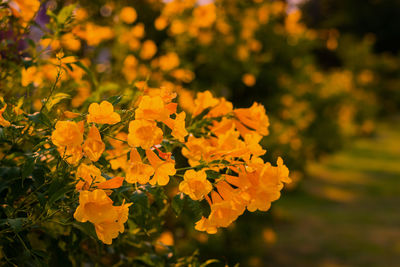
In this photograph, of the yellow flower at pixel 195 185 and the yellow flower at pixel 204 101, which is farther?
the yellow flower at pixel 204 101

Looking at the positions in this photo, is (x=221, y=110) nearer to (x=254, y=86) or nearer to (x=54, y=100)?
(x=54, y=100)

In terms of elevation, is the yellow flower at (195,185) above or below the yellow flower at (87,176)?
above

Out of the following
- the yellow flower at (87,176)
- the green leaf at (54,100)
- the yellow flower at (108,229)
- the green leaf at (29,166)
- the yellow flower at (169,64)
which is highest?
the yellow flower at (169,64)

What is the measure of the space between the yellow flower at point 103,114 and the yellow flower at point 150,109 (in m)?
0.04

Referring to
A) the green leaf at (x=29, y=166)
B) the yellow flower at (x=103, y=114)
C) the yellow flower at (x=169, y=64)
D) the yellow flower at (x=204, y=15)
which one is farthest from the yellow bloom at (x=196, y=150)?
the yellow flower at (x=204, y=15)

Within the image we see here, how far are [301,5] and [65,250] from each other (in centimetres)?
→ 2877

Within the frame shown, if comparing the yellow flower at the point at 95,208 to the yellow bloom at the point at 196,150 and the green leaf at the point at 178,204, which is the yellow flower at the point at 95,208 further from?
the yellow bloom at the point at 196,150

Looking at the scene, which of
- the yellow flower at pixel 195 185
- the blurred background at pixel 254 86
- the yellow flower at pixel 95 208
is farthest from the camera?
the blurred background at pixel 254 86

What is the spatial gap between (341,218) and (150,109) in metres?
7.43

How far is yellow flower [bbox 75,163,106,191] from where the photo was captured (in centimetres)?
87

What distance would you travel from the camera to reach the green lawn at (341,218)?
5988 mm

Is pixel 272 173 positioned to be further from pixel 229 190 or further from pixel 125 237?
pixel 125 237

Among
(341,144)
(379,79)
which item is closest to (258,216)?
(341,144)

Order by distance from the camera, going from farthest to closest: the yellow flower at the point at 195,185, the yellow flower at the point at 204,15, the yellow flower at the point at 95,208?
the yellow flower at the point at 204,15
the yellow flower at the point at 195,185
the yellow flower at the point at 95,208
